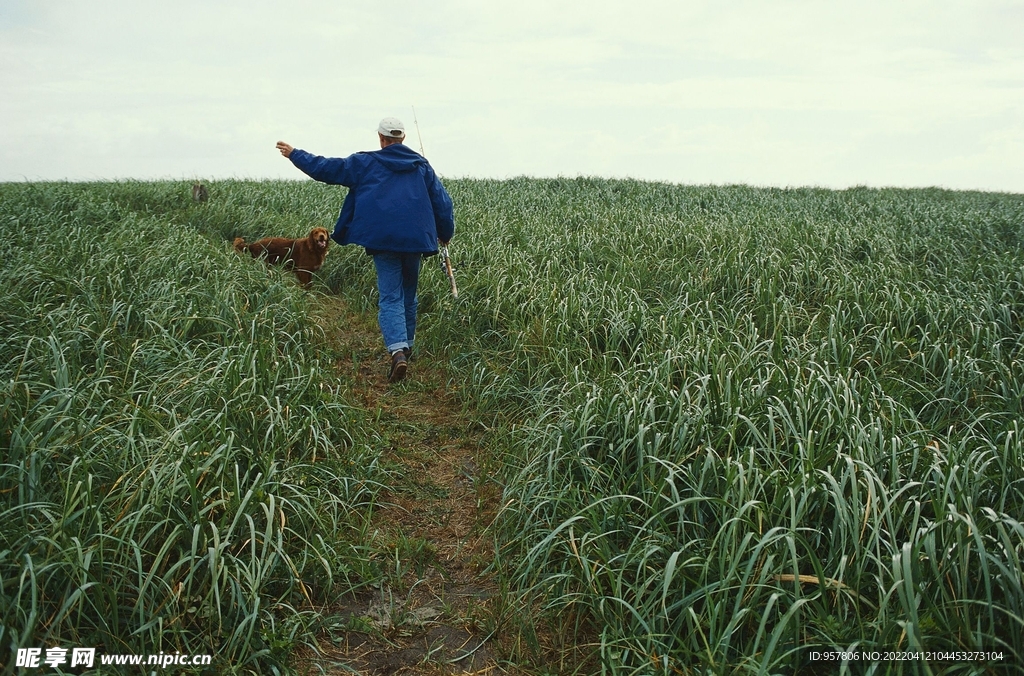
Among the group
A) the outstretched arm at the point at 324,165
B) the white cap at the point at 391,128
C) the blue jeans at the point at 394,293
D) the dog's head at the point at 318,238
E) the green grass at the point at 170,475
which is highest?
the white cap at the point at 391,128

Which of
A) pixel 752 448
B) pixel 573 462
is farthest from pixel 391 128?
pixel 752 448

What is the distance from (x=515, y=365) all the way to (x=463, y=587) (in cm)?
220

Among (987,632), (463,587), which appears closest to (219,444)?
(463,587)

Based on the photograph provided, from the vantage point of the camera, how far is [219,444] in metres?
3.15

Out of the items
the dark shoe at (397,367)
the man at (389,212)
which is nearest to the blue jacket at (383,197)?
the man at (389,212)

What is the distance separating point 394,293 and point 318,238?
2167 millimetres

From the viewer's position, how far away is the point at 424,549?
332 cm

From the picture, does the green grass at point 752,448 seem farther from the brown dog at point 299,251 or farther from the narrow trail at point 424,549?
the brown dog at point 299,251

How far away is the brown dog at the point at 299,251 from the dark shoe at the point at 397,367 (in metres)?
2.43

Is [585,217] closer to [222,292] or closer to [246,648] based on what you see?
[222,292]

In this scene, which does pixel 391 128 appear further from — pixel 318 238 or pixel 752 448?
pixel 752 448

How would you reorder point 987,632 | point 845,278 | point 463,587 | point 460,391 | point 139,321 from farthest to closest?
point 845,278, point 460,391, point 139,321, point 463,587, point 987,632

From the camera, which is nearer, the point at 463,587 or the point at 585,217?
the point at 463,587

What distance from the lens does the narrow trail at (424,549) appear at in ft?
8.85
